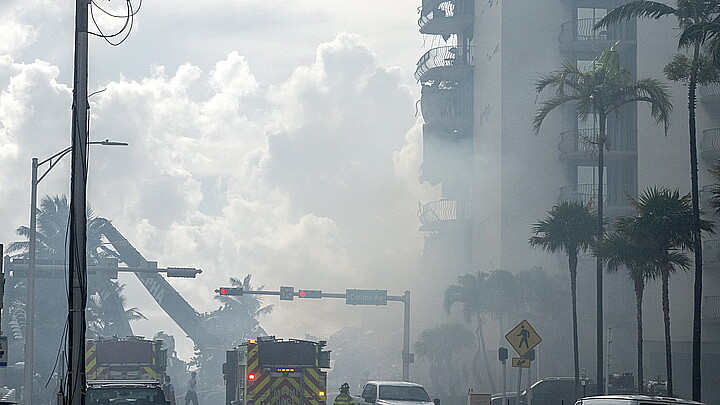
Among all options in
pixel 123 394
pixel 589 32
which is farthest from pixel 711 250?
pixel 123 394

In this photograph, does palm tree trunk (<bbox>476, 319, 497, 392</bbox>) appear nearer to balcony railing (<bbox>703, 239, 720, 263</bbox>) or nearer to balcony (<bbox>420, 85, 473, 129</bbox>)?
balcony railing (<bbox>703, 239, 720, 263</bbox>)

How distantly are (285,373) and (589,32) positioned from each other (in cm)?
4389

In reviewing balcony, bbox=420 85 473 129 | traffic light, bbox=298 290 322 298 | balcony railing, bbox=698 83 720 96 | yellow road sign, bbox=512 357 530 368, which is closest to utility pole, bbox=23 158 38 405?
yellow road sign, bbox=512 357 530 368

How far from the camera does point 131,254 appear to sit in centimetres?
8038

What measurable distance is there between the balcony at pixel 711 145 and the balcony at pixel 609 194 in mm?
7210

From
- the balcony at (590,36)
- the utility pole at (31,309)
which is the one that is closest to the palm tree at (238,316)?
the balcony at (590,36)

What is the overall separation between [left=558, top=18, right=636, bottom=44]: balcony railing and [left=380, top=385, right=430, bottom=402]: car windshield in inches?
1598

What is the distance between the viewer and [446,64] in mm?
82875

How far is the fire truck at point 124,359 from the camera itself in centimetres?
3731

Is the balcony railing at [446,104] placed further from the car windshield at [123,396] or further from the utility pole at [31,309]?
the car windshield at [123,396]

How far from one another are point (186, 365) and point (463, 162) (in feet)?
158

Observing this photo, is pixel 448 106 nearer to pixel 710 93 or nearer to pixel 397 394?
pixel 710 93

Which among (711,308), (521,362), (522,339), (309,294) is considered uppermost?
(309,294)

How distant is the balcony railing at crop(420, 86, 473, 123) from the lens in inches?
3177
